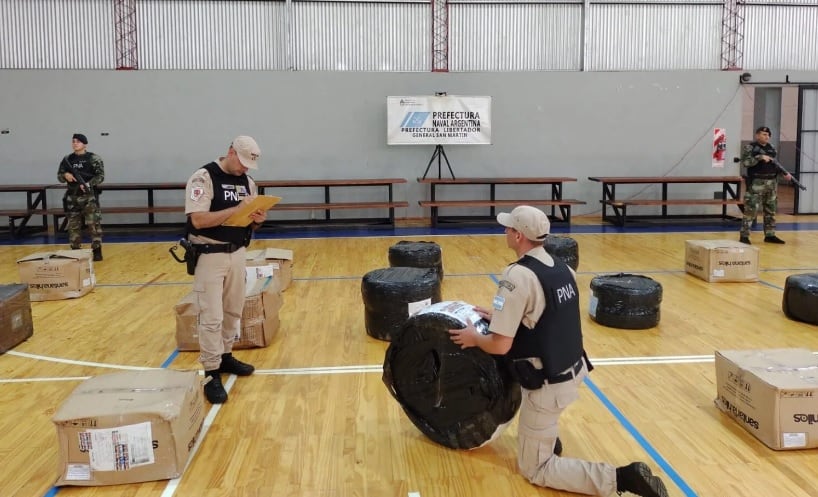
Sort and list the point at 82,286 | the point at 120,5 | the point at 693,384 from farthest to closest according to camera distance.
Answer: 1. the point at 120,5
2. the point at 82,286
3. the point at 693,384

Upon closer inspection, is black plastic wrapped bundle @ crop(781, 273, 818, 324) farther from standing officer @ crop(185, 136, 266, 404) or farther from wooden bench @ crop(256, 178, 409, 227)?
wooden bench @ crop(256, 178, 409, 227)

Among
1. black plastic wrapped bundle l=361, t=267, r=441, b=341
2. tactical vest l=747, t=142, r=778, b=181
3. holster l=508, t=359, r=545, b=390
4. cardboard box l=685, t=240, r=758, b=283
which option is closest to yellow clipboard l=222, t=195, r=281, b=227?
A: black plastic wrapped bundle l=361, t=267, r=441, b=341

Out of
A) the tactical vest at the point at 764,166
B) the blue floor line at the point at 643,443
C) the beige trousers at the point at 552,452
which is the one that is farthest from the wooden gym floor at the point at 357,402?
the tactical vest at the point at 764,166

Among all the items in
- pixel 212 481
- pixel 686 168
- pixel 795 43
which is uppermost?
pixel 795 43

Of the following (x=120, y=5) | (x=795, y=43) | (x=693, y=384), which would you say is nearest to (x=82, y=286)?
(x=693, y=384)

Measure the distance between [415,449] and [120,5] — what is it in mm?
11514

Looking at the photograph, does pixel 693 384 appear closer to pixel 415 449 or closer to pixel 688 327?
pixel 688 327

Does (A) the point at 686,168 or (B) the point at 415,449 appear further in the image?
(A) the point at 686,168

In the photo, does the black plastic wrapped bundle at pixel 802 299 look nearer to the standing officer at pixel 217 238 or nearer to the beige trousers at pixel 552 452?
the beige trousers at pixel 552 452

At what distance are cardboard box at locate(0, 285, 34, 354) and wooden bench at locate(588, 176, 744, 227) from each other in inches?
362

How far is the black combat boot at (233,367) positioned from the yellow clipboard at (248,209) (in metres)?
0.96

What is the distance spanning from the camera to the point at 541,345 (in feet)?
9.06

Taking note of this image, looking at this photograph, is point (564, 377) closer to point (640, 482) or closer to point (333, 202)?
point (640, 482)

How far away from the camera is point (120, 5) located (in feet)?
39.7
